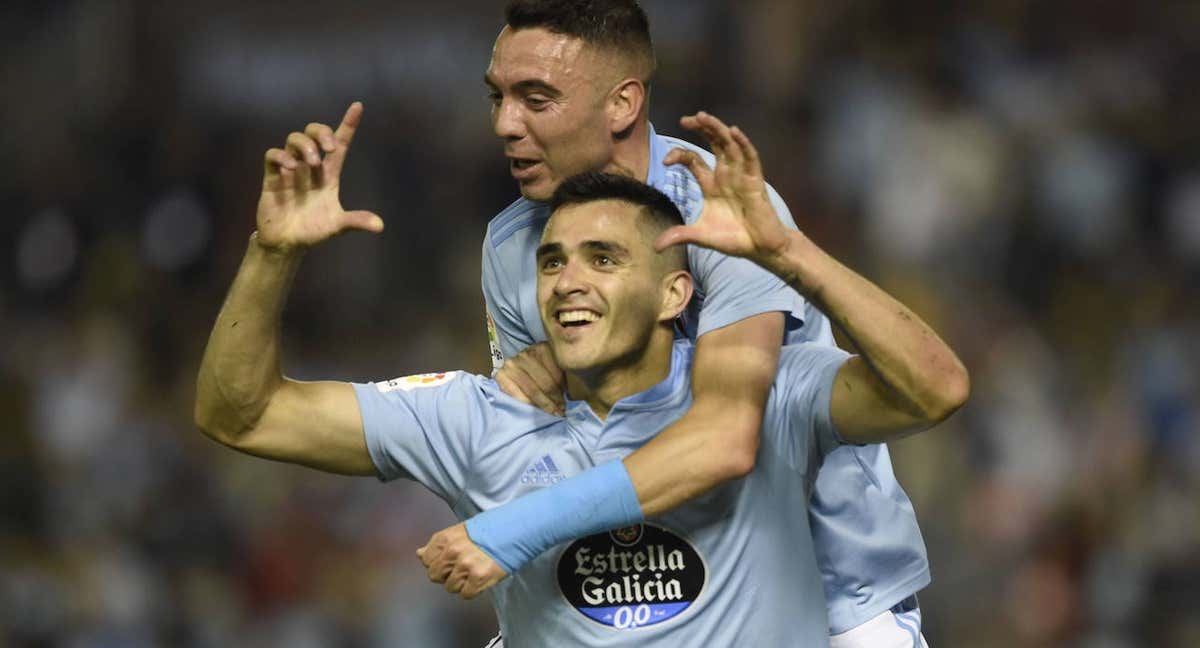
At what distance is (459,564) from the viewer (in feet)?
12.4

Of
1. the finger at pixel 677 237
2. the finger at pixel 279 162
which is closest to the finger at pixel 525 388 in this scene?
the finger at pixel 677 237

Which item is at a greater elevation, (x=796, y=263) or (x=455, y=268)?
(x=796, y=263)

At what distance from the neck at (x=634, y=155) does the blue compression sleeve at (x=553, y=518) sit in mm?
871

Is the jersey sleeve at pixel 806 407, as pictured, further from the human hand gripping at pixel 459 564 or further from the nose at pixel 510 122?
the nose at pixel 510 122

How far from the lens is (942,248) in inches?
338

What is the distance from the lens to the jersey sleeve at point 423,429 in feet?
13.3

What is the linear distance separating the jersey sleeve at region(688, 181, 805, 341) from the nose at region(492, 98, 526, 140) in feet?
1.54

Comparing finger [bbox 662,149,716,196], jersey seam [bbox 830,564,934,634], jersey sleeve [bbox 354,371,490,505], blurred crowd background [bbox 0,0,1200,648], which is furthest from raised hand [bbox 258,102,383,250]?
blurred crowd background [bbox 0,0,1200,648]

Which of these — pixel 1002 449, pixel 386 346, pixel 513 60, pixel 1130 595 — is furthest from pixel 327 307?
pixel 513 60

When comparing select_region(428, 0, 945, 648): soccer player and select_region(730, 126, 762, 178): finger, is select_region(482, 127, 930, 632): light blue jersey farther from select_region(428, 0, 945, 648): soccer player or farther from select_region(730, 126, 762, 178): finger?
select_region(730, 126, 762, 178): finger

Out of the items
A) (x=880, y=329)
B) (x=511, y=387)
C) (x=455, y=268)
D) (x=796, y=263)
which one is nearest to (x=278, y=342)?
(x=511, y=387)

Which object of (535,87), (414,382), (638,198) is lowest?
(414,382)

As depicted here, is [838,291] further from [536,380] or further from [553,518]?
[536,380]

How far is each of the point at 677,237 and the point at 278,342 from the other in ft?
2.75
